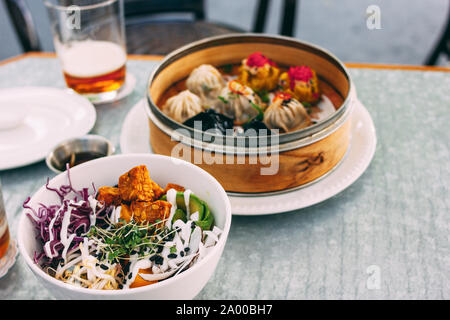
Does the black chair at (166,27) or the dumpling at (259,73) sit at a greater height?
the dumpling at (259,73)

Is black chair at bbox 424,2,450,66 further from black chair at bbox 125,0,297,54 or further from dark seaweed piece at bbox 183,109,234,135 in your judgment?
dark seaweed piece at bbox 183,109,234,135

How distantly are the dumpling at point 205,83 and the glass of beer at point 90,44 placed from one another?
287 mm

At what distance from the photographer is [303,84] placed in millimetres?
1243

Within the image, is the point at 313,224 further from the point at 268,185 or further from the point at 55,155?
the point at 55,155

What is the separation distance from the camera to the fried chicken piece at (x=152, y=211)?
78cm

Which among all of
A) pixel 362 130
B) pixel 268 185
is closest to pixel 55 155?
pixel 268 185

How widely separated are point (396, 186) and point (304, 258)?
323mm

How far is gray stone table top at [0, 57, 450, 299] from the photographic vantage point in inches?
32.9

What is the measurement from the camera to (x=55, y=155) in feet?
3.55

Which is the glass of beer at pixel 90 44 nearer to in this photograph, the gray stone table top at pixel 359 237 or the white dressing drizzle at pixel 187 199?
the gray stone table top at pixel 359 237

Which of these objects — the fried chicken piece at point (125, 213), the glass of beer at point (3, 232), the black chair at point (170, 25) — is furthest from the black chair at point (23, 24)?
the fried chicken piece at point (125, 213)

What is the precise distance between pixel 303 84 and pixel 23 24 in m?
1.29

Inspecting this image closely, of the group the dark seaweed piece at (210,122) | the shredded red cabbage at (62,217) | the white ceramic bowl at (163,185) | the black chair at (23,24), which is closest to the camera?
the white ceramic bowl at (163,185)

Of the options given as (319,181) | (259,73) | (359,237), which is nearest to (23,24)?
(259,73)
